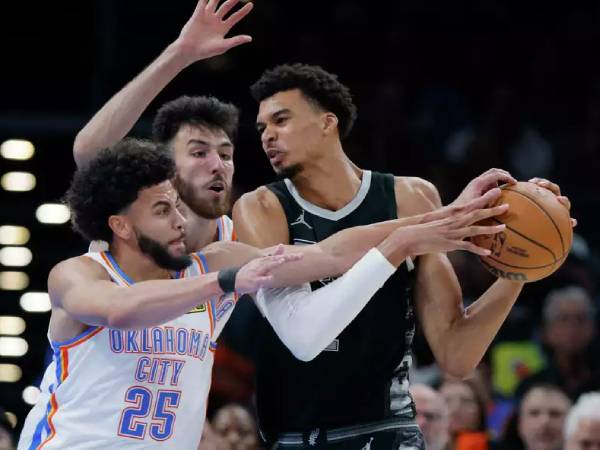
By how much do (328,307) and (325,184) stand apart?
834 mm

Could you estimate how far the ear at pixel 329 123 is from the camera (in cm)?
547

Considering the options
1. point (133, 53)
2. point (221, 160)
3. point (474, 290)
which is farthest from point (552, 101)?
point (221, 160)

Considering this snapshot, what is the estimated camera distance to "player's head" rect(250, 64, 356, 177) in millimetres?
5336

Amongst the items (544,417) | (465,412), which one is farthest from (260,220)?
(465,412)

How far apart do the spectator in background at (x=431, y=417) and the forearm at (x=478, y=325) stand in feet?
6.25

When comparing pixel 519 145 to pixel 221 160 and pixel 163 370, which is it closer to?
pixel 221 160

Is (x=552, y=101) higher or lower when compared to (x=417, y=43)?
lower

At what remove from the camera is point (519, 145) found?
35.8ft

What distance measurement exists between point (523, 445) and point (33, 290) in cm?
415

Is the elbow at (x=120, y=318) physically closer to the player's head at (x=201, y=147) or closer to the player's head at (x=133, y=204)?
the player's head at (x=133, y=204)

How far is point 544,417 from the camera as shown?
24.0 feet

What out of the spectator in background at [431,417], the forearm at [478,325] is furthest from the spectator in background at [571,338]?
the forearm at [478,325]

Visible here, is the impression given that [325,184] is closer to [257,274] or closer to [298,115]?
[298,115]

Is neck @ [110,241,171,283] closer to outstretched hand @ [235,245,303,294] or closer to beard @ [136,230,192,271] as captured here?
beard @ [136,230,192,271]
